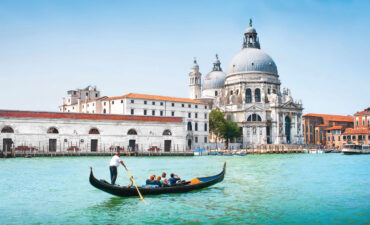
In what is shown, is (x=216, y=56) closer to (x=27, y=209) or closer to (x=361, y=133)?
(x=361, y=133)

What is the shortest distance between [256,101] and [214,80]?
1409cm

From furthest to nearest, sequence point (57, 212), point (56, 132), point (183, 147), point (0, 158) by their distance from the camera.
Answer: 1. point (183, 147)
2. point (56, 132)
3. point (0, 158)
4. point (57, 212)

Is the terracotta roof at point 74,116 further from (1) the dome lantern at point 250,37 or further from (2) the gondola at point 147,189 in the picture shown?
(1) the dome lantern at point 250,37

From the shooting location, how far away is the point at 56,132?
4244 cm

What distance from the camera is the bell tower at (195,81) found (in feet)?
260

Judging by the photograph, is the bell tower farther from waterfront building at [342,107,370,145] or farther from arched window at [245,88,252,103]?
waterfront building at [342,107,370,145]

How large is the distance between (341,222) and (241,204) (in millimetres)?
3519

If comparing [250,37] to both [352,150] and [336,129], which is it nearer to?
[336,129]

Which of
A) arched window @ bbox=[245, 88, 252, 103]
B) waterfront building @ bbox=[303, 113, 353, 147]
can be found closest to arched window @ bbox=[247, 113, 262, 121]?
arched window @ bbox=[245, 88, 252, 103]

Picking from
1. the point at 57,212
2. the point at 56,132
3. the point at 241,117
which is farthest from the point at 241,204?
the point at 241,117

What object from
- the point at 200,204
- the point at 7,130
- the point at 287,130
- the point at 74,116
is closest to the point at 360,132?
the point at 287,130

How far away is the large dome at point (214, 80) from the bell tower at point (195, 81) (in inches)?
161

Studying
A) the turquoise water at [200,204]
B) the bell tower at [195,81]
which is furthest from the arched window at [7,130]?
the bell tower at [195,81]

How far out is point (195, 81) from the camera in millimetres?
79750
